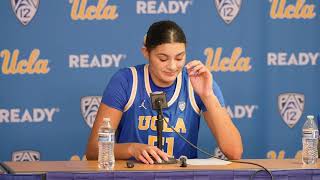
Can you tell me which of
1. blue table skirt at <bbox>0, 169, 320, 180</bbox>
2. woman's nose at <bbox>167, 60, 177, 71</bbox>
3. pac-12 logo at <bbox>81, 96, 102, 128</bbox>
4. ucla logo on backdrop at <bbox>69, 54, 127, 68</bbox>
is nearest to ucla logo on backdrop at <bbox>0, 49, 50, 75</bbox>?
ucla logo on backdrop at <bbox>69, 54, 127, 68</bbox>

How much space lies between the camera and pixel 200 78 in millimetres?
3430

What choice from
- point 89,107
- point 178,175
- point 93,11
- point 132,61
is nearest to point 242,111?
point 132,61

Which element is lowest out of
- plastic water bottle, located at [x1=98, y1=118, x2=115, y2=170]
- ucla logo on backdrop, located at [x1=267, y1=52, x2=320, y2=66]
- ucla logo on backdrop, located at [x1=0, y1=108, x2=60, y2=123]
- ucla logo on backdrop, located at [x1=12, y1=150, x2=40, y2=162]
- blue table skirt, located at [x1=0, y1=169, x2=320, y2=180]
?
ucla logo on backdrop, located at [x1=12, y1=150, x2=40, y2=162]

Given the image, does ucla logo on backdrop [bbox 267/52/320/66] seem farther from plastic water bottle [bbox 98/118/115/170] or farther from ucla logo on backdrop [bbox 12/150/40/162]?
plastic water bottle [bbox 98/118/115/170]

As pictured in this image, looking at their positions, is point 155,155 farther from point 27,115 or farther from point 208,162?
point 27,115

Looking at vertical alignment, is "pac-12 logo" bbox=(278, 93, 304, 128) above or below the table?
above

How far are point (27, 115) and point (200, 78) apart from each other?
1310 millimetres

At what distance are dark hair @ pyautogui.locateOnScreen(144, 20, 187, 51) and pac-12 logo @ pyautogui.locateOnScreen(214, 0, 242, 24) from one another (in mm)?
1047

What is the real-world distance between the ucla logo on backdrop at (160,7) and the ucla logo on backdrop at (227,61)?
297mm

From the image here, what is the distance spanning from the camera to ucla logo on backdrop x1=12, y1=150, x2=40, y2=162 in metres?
4.35

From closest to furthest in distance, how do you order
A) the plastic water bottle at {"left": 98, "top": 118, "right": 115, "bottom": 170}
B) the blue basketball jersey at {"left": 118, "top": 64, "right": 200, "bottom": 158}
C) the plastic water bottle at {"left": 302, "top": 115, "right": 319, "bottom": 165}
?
the plastic water bottle at {"left": 98, "top": 118, "right": 115, "bottom": 170}
the plastic water bottle at {"left": 302, "top": 115, "right": 319, "bottom": 165}
the blue basketball jersey at {"left": 118, "top": 64, "right": 200, "bottom": 158}

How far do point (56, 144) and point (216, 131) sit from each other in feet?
4.16

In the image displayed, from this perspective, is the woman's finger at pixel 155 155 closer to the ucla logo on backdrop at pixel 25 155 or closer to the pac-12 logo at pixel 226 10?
the ucla logo on backdrop at pixel 25 155

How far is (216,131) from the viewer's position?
3443 mm
